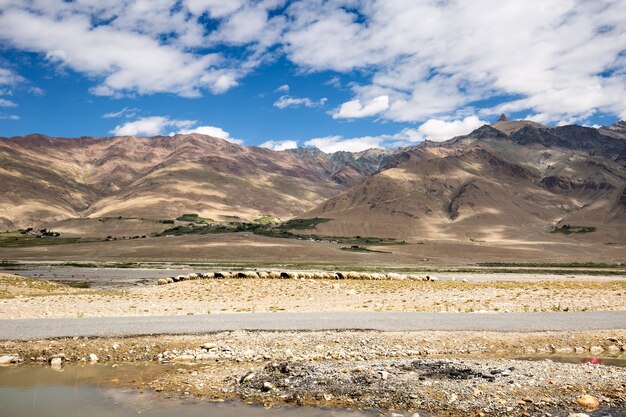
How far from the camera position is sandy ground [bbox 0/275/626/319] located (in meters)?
28.3

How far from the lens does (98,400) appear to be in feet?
44.2

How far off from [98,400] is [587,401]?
44.8ft

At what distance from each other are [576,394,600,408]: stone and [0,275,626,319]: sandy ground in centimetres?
1553

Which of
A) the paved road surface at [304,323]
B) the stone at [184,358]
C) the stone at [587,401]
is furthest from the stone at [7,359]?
the stone at [587,401]

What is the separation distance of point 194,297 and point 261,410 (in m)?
22.7

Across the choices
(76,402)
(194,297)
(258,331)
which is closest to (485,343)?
(258,331)

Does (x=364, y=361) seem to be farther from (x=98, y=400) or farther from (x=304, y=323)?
(x=98, y=400)

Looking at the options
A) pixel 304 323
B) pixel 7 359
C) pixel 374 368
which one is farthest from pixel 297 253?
pixel 374 368

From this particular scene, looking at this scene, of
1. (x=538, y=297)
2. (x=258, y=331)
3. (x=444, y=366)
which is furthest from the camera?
(x=538, y=297)

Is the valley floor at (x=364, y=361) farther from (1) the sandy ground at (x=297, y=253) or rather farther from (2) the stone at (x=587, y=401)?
(1) the sandy ground at (x=297, y=253)

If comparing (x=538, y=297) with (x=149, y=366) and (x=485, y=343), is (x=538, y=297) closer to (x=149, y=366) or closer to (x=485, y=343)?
(x=485, y=343)

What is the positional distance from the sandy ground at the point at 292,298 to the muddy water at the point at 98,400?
10196mm

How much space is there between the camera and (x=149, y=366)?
1697 centimetres

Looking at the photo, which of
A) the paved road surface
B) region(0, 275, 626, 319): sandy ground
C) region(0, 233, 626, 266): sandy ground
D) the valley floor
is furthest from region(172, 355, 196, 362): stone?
region(0, 233, 626, 266): sandy ground
